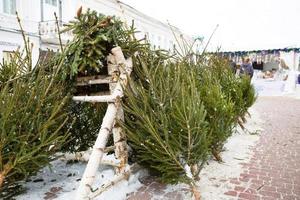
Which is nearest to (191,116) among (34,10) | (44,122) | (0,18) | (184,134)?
(184,134)

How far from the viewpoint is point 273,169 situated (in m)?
4.82

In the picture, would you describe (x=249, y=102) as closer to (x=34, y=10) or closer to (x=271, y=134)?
(x=271, y=134)

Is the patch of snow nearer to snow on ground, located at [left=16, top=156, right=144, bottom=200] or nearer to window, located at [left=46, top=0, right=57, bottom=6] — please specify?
snow on ground, located at [left=16, top=156, right=144, bottom=200]

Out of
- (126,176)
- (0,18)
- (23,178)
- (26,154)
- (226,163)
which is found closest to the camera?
(26,154)

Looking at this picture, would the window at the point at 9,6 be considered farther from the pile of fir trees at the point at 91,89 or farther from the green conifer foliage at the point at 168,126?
the green conifer foliage at the point at 168,126

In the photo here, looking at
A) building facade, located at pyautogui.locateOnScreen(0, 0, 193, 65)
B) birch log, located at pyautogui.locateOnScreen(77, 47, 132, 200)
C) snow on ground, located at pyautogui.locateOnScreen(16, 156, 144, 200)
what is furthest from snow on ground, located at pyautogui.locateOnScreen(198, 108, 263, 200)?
building facade, located at pyautogui.locateOnScreen(0, 0, 193, 65)

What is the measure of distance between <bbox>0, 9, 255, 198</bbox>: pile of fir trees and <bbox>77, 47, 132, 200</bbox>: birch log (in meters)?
0.13

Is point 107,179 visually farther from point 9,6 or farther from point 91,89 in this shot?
point 9,6

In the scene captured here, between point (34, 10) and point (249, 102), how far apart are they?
14.3 metres

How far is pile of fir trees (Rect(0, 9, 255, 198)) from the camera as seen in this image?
322 centimetres

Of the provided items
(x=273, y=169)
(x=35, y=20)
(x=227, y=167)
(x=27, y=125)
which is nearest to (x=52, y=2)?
(x=35, y=20)

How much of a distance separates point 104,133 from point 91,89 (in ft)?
3.45

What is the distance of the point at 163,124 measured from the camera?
3543 millimetres

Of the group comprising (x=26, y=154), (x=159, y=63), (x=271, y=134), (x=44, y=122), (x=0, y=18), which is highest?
(x=0, y=18)
